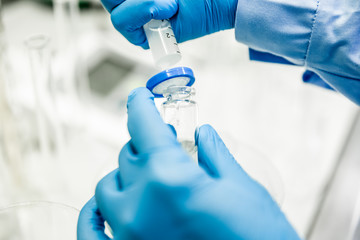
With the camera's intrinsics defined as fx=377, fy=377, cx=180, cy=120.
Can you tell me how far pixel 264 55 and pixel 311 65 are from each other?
0.45 ft

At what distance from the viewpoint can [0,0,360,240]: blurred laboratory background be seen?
0.80 m

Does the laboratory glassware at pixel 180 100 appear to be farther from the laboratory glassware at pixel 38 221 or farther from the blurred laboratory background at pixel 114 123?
the laboratory glassware at pixel 38 221

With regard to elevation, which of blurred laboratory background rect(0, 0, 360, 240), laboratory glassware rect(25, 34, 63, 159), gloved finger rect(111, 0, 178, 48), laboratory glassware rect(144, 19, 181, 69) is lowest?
blurred laboratory background rect(0, 0, 360, 240)

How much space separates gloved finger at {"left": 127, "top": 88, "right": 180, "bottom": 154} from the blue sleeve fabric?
342 mm

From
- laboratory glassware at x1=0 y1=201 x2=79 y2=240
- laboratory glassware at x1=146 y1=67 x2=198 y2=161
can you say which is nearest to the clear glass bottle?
laboratory glassware at x1=146 y1=67 x2=198 y2=161

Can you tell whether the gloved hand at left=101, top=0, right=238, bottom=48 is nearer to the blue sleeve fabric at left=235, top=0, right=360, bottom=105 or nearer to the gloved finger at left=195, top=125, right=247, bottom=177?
the blue sleeve fabric at left=235, top=0, right=360, bottom=105

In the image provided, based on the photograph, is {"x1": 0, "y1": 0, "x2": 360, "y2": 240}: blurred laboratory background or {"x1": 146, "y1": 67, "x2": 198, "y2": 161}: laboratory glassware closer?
{"x1": 146, "y1": 67, "x2": 198, "y2": 161}: laboratory glassware

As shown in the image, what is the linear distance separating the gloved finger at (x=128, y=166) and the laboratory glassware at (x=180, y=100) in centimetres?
13

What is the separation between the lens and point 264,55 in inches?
36.1

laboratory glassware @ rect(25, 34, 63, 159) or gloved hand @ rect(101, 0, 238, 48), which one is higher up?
gloved hand @ rect(101, 0, 238, 48)

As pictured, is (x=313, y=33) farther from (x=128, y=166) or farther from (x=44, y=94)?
(x=44, y=94)

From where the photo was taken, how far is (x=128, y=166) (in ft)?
1.75

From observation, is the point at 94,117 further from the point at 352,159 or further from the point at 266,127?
the point at 352,159

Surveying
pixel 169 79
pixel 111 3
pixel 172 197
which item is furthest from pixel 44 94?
pixel 172 197
